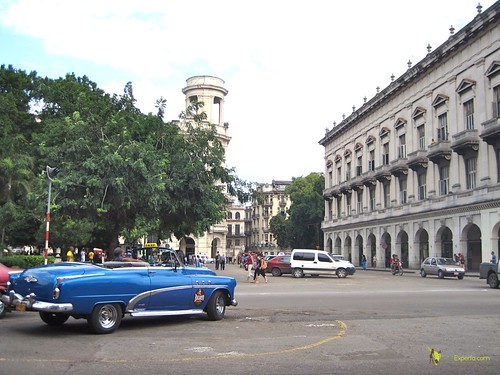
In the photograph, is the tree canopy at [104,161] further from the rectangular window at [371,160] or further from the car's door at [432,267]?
the rectangular window at [371,160]

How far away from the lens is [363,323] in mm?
12867

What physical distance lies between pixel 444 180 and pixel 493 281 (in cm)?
2232

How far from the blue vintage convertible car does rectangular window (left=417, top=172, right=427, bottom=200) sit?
138ft

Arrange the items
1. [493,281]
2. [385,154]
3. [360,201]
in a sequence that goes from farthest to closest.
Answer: [360,201] < [385,154] < [493,281]

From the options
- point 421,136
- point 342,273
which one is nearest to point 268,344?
point 342,273

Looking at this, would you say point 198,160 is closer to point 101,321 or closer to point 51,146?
point 51,146

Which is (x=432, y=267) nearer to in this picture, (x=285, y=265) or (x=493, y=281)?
(x=285, y=265)

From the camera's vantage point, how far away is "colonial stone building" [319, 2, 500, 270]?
135 feet

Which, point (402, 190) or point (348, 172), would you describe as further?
point (348, 172)

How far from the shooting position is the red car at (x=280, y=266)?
129ft

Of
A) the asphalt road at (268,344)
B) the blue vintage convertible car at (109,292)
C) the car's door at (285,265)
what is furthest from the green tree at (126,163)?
the blue vintage convertible car at (109,292)

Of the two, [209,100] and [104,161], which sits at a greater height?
[209,100]

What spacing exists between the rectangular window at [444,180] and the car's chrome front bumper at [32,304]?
138ft

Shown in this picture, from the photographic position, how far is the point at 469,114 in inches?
1740
